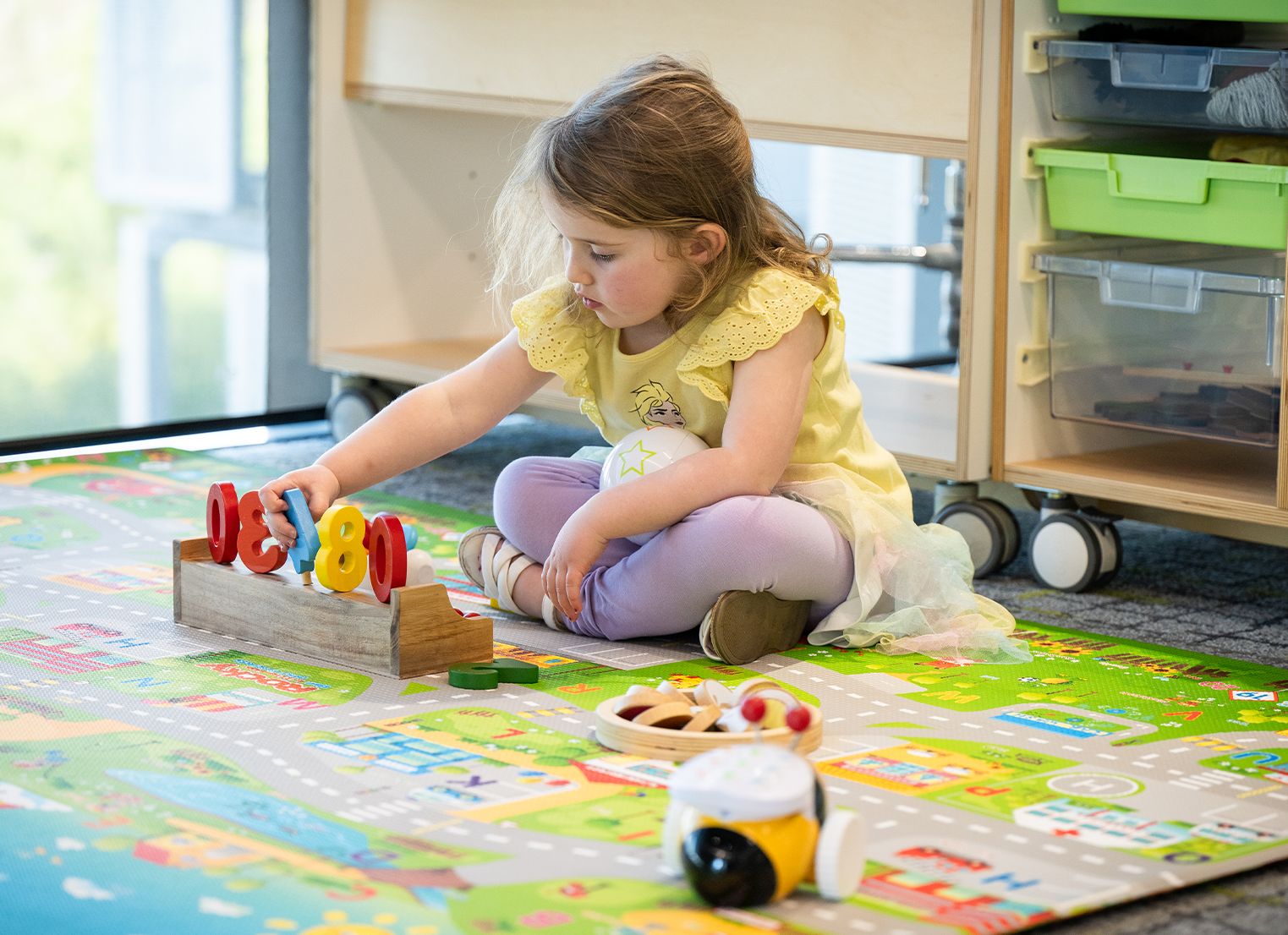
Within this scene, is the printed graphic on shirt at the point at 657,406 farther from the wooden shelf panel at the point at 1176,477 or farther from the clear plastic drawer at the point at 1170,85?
the clear plastic drawer at the point at 1170,85

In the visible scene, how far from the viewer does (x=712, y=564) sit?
1161mm

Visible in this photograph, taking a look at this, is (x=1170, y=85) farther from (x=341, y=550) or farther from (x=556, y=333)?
(x=341, y=550)

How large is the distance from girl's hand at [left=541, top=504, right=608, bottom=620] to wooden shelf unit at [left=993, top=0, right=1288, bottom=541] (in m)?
0.50

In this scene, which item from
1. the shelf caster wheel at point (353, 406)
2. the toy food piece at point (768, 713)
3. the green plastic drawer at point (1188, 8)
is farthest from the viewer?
the shelf caster wheel at point (353, 406)

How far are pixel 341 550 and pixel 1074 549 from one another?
686 mm

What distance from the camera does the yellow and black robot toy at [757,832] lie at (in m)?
0.71

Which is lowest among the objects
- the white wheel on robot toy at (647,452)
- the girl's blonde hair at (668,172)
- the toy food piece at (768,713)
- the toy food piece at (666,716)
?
the toy food piece at (666,716)

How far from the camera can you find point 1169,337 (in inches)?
56.9

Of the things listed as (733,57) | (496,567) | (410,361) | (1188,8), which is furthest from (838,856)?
(410,361)

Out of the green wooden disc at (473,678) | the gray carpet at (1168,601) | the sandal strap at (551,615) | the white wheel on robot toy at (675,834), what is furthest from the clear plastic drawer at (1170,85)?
the white wheel on robot toy at (675,834)

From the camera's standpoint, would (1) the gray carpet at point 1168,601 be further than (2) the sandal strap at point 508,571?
No

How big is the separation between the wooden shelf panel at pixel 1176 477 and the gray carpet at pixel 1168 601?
0.09m

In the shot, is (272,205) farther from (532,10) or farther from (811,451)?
(811,451)

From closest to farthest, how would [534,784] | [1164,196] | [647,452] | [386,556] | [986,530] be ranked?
[534,784]
[386,556]
[647,452]
[1164,196]
[986,530]
